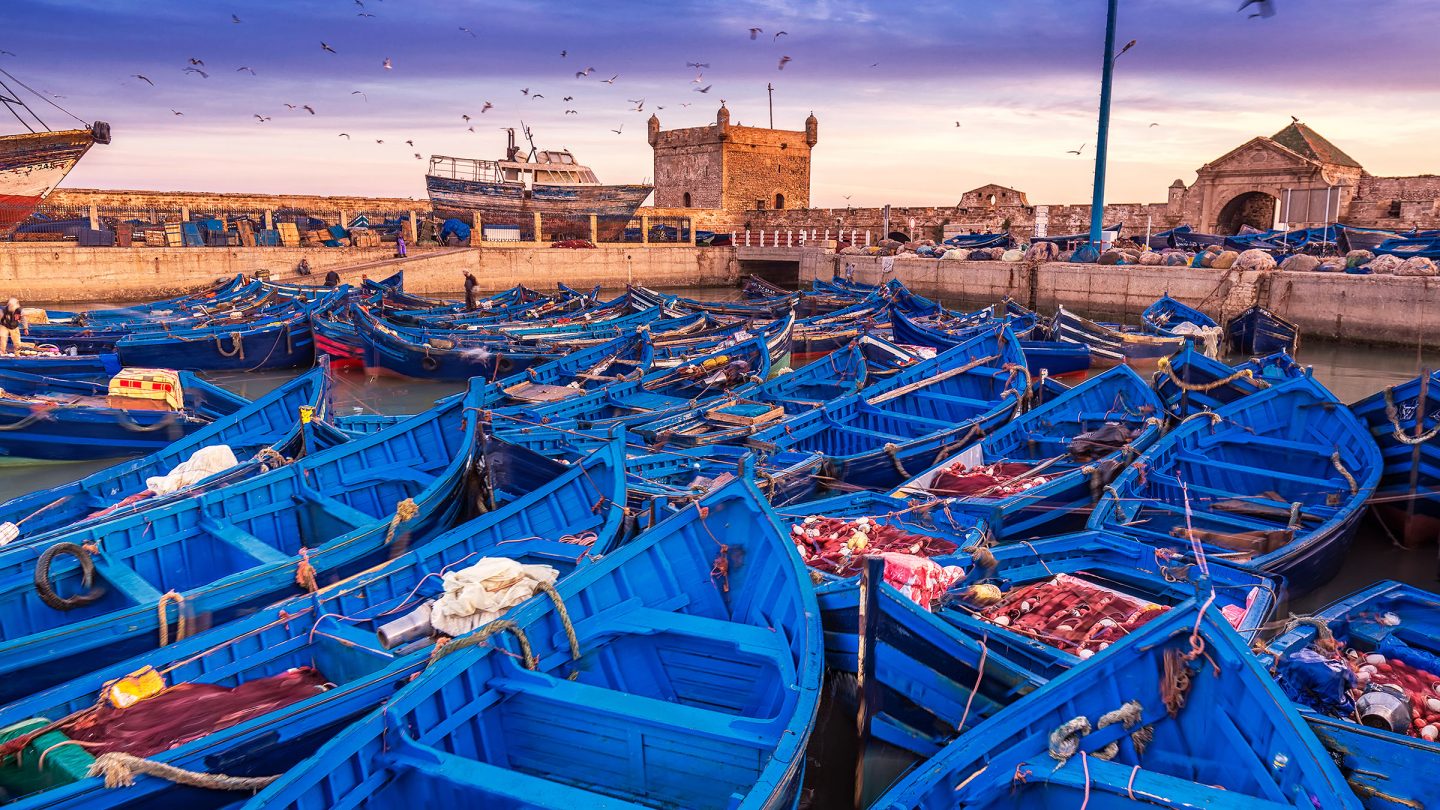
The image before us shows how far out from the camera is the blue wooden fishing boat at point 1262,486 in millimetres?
6824

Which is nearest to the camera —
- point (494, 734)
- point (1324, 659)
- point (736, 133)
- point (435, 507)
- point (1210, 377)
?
point (494, 734)

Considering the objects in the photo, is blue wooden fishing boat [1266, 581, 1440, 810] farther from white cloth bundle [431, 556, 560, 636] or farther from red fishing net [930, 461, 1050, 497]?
white cloth bundle [431, 556, 560, 636]

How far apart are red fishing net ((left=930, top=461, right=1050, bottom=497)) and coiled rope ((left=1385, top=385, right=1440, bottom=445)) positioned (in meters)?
3.50

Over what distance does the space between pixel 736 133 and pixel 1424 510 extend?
1659 inches

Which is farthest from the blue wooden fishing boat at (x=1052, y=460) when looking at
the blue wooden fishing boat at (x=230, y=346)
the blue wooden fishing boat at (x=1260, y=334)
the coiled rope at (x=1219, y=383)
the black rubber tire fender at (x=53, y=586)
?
the blue wooden fishing boat at (x=230, y=346)

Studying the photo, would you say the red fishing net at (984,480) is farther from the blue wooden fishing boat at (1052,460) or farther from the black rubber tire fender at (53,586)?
the black rubber tire fender at (53,586)

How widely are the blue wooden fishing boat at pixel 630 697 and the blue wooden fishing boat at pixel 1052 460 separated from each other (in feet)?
8.91

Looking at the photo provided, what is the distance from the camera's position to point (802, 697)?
393 centimetres

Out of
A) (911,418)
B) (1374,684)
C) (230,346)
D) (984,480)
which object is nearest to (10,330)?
(230,346)

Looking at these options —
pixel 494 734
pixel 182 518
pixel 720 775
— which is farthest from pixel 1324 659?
pixel 182 518

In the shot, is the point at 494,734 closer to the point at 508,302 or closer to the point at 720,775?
the point at 720,775

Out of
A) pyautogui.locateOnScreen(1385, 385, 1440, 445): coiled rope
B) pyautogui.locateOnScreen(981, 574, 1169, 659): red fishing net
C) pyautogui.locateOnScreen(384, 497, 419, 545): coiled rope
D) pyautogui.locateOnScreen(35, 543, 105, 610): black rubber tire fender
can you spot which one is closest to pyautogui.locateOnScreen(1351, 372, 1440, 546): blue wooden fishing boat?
pyautogui.locateOnScreen(1385, 385, 1440, 445): coiled rope

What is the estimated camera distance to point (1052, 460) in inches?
349

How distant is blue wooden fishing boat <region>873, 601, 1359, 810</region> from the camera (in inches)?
134
